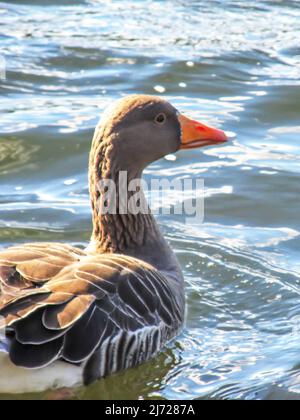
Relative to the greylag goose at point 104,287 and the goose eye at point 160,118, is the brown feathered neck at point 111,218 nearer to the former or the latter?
the greylag goose at point 104,287

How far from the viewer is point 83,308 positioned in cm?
640

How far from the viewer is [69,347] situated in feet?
20.6

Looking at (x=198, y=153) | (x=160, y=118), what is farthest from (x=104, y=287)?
(x=198, y=153)

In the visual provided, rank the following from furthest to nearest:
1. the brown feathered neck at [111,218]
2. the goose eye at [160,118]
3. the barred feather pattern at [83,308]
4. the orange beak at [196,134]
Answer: the orange beak at [196,134]
the goose eye at [160,118]
the brown feathered neck at [111,218]
the barred feather pattern at [83,308]

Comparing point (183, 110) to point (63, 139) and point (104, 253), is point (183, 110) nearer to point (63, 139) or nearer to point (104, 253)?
point (63, 139)

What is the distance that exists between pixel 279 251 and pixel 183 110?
3.77m

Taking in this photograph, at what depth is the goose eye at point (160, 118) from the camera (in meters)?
7.76

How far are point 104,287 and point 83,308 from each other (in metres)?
0.32

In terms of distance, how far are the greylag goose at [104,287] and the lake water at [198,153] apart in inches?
9.5

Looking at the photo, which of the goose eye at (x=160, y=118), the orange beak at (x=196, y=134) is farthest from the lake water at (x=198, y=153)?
the goose eye at (x=160, y=118)

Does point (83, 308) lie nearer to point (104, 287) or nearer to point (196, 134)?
point (104, 287)

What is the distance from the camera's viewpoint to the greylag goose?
623 cm
